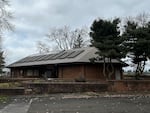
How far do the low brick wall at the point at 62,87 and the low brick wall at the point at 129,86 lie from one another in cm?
79

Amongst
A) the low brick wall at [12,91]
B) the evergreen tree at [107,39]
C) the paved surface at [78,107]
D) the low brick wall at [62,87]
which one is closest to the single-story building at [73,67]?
the evergreen tree at [107,39]

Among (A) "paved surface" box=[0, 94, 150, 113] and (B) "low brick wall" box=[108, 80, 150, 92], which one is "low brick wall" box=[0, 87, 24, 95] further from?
(B) "low brick wall" box=[108, 80, 150, 92]

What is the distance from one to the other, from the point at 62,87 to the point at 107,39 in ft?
24.2

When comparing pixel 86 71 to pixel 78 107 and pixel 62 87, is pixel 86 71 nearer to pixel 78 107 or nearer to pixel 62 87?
pixel 62 87

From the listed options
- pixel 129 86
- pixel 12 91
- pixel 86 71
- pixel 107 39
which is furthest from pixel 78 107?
pixel 86 71

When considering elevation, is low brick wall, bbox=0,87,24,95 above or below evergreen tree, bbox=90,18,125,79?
below

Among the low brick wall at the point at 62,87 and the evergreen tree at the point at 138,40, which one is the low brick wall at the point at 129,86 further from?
the evergreen tree at the point at 138,40

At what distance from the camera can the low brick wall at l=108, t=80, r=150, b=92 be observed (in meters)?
→ 28.3

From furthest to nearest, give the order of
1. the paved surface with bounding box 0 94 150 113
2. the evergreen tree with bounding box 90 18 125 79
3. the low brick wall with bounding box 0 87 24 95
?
the evergreen tree with bounding box 90 18 125 79, the low brick wall with bounding box 0 87 24 95, the paved surface with bounding box 0 94 150 113

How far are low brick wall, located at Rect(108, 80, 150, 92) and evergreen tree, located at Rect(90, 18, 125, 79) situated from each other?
2.82 m

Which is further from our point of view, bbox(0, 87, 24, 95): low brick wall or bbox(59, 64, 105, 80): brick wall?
bbox(59, 64, 105, 80): brick wall

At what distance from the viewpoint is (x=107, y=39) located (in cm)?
3064

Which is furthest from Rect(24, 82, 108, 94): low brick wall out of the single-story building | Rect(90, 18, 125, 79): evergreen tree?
the single-story building

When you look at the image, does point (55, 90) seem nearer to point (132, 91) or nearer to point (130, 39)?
point (132, 91)
